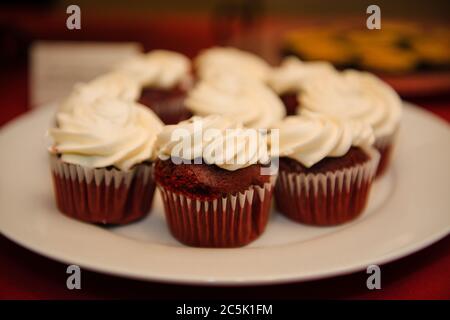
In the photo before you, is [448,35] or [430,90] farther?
[448,35]

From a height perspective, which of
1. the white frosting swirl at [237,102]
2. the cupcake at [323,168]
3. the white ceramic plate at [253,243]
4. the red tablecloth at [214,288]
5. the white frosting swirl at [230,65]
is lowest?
the red tablecloth at [214,288]

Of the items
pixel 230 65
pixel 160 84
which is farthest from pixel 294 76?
pixel 160 84

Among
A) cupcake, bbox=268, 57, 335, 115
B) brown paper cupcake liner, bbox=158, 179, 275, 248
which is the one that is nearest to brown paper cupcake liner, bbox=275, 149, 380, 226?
brown paper cupcake liner, bbox=158, 179, 275, 248

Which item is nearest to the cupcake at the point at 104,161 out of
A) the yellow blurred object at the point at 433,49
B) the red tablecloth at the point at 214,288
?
the red tablecloth at the point at 214,288

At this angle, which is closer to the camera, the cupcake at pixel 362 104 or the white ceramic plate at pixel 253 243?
the white ceramic plate at pixel 253 243

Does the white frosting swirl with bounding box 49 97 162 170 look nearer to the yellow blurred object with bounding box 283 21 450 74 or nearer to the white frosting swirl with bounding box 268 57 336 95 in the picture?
the white frosting swirl with bounding box 268 57 336 95

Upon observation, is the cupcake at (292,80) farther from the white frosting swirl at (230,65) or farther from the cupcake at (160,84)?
the cupcake at (160,84)

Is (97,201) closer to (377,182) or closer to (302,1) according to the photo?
(377,182)
